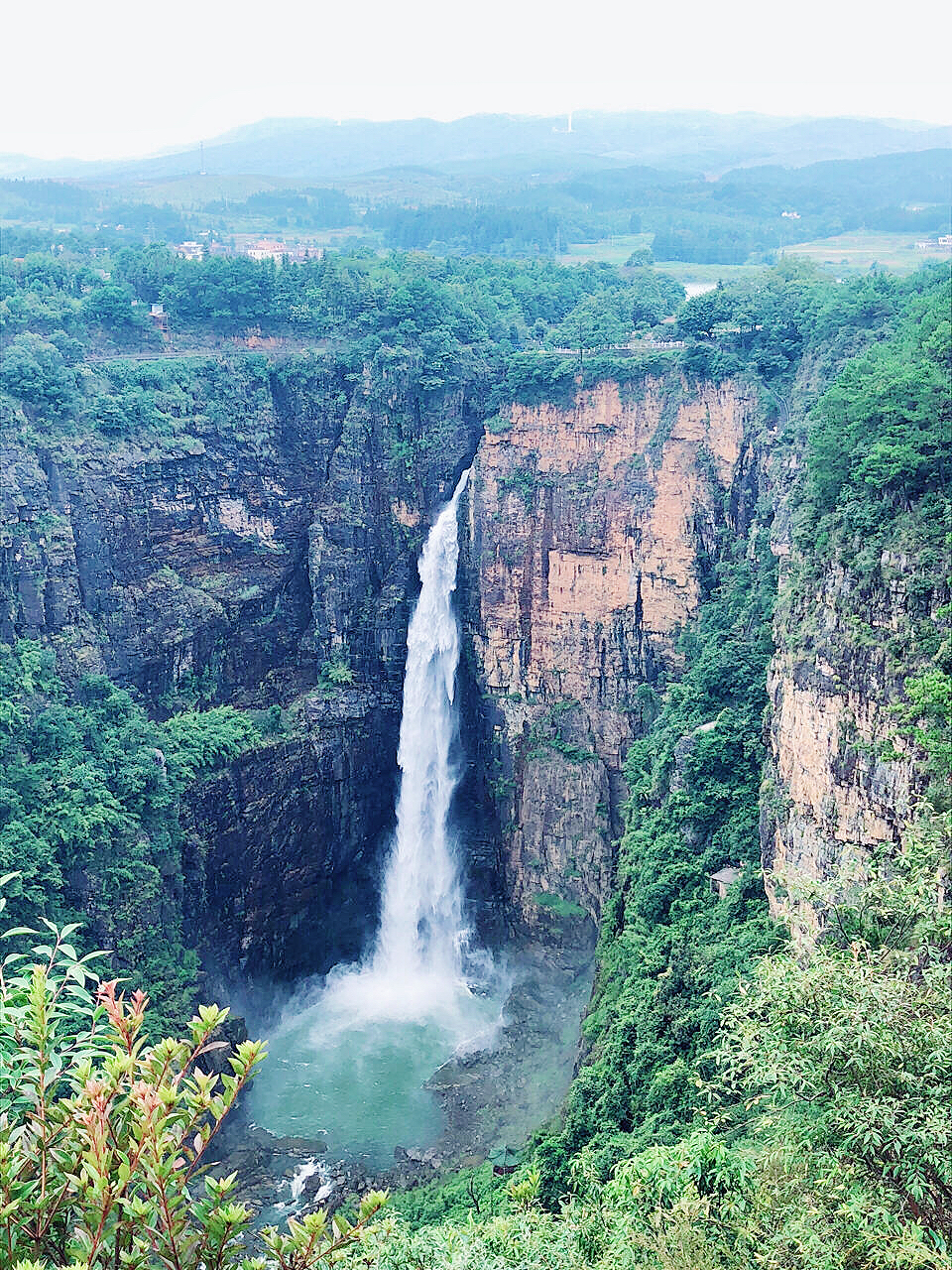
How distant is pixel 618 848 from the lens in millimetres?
30328

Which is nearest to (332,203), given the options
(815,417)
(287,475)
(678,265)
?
(678,265)

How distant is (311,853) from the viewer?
30719mm

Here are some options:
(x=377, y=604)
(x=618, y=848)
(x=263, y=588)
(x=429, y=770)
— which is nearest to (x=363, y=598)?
(x=377, y=604)

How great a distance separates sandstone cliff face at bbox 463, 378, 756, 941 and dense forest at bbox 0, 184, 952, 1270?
0.69 metres

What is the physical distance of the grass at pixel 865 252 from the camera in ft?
140

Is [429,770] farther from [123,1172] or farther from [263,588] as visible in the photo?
[123,1172]

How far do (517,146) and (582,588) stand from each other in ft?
201

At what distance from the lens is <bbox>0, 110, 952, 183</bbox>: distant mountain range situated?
74.0 meters

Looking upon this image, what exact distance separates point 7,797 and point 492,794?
473 inches

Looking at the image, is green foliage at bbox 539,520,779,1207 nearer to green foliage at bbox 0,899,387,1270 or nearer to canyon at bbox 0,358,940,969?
canyon at bbox 0,358,940,969

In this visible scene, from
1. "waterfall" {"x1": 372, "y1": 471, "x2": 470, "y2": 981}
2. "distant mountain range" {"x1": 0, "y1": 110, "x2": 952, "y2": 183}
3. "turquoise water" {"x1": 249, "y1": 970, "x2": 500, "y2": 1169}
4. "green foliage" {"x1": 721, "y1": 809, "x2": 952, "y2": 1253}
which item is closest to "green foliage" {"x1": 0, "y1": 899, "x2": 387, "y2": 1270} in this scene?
"green foliage" {"x1": 721, "y1": 809, "x2": 952, "y2": 1253}

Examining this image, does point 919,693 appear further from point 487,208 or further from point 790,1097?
point 487,208

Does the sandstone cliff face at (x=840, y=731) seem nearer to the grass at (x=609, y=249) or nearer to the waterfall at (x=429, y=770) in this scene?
the waterfall at (x=429, y=770)

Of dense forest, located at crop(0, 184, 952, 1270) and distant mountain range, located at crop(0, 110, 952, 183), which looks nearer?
dense forest, located at crop(0, 184, 952, 1270)
